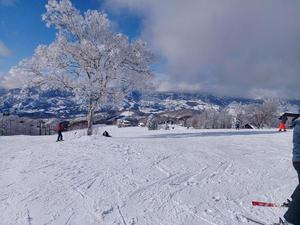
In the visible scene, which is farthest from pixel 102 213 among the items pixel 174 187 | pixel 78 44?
pixel 78 44

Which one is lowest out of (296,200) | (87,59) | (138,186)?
(138,186)

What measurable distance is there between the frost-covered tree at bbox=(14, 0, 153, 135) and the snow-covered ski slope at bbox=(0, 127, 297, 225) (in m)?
9.31

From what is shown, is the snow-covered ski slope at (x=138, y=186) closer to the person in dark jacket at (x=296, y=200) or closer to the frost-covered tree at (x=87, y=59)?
the person in dark jacket at (x=296, y=200)

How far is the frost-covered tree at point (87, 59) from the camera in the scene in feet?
67.8

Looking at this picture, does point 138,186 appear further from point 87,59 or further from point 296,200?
point 87,59

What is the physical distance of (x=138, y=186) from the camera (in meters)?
7.70

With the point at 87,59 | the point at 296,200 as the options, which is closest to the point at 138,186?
the point at 296,200

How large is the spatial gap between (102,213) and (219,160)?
275 inches

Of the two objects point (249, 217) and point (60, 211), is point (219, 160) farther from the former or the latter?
point (60, 211)

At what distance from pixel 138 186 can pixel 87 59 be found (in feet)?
50.4

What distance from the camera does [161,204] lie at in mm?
6426

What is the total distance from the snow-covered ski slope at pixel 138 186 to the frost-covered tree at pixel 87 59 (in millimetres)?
9309

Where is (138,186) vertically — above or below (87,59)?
below

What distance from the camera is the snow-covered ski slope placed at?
5.75 m
